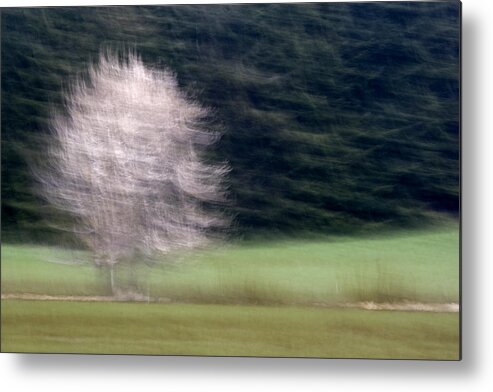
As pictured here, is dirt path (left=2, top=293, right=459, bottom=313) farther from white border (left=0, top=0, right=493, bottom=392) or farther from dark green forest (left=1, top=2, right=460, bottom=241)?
dark green forest (left=1, top=2, right=460, bottom=241)

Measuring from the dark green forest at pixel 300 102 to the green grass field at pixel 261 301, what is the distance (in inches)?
4.5

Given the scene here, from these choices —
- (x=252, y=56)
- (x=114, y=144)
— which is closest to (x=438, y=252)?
(x=252, y=56)

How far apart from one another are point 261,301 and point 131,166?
83 centimetres

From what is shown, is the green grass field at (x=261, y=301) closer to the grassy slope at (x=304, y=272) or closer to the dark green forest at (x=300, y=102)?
the grassy slope at (x=304, y=272)

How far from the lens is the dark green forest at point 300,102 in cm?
385

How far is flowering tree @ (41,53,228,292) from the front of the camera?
A: 3930 millimetres

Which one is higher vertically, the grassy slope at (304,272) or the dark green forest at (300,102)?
the dark green forest at (300,102)

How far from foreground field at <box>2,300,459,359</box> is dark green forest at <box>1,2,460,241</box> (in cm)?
37

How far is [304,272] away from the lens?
3.89 meters

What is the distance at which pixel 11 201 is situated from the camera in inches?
157

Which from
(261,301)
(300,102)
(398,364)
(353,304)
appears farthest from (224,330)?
(300,102)

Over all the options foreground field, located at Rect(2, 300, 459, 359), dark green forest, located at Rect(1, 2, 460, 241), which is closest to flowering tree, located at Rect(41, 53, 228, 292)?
dark green forest, located at Rect(1, 2, 460, 241)

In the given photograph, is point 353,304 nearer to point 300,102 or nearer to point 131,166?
point 300,102

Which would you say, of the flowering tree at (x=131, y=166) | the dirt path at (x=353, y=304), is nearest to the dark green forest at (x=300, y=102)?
the flowering tree at (x=131, y=166)
